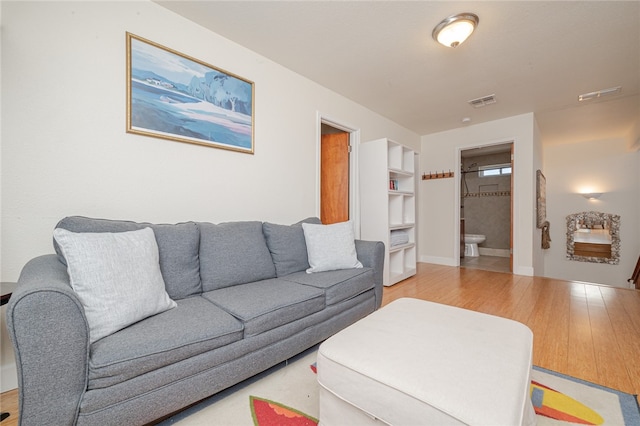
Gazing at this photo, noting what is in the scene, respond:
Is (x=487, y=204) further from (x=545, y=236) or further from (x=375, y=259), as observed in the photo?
(x=375, y=259)

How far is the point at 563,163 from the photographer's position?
18.4 ft

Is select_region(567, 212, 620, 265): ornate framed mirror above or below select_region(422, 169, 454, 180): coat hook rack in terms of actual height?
below

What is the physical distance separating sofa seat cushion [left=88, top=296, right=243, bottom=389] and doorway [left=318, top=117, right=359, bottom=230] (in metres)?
2.39

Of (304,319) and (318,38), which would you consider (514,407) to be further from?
(318,38)

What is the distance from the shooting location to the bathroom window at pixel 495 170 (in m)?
5.89

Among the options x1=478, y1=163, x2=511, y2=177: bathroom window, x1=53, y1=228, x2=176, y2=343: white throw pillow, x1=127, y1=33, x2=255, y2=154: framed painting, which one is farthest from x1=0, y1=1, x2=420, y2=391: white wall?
x1=478, y1=163, x2=511, y2=177: bathroom window

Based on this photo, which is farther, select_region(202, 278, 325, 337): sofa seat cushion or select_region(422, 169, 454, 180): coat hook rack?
select_region(422, 169, 454, 180): coat hook rack

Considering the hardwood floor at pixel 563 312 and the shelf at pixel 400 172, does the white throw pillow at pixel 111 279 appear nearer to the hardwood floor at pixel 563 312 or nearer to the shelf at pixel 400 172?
the hardwood floor at pixel 563 312

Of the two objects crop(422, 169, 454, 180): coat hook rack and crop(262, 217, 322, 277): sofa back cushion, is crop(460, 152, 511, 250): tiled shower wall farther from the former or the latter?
crop(262, 217, 322, 277): sofa back cushion

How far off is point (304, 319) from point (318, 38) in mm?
2310

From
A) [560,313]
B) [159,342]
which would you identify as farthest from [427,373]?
[560,313]

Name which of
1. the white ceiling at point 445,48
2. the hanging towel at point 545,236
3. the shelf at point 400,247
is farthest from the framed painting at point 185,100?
the hanging towel at point 545,236

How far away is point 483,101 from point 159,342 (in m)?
4.34

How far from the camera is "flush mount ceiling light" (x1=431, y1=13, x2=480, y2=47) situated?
198 cm
